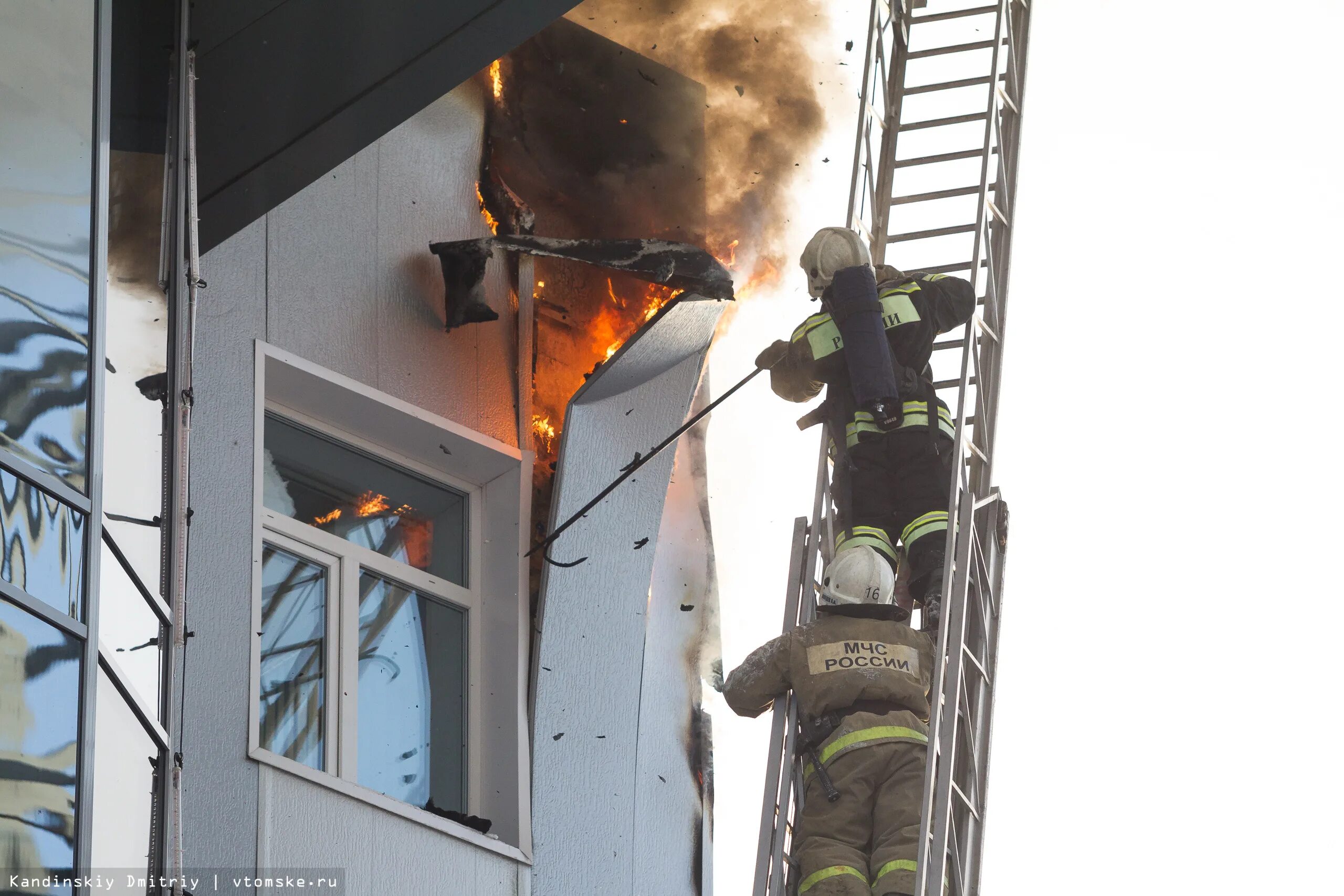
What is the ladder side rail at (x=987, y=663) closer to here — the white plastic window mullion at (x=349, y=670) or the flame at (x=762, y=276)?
the white plastic window mullion at (x=349, y=670)

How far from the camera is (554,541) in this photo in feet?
26.8

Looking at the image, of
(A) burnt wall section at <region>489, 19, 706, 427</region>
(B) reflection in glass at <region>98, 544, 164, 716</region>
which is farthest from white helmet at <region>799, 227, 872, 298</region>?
(B) reflection in glass at <region>98, 544, 164, 716</region>

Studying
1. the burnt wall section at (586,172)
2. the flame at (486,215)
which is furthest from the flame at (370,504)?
the flame at (486,215)

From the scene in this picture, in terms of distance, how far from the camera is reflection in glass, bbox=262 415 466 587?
25.3 feet

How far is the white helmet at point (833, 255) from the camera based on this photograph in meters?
7.74

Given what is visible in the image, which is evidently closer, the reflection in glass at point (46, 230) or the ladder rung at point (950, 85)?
the reflection in glass at point (46, 230)

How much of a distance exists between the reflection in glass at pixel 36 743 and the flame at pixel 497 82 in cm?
514

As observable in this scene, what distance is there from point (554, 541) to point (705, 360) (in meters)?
1.46

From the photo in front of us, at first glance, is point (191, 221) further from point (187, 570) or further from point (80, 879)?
point (80, 879)

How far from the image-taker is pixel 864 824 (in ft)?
21.5

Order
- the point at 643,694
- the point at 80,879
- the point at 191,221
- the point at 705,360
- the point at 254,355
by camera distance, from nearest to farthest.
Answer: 1. the point at 80,879
2. the point at 191,221
3. the point at 254,355
4. the point at 643,694
5. the point at 705,360

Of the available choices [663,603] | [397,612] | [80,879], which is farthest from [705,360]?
[80,879]

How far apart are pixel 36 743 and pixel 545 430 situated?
4536mm

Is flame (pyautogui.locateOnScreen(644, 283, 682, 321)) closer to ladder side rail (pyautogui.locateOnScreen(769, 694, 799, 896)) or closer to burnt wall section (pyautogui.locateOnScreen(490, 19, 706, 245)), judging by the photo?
burnt wall section (pyautogui.locateOnScreen(490, 19, 706, 245))
